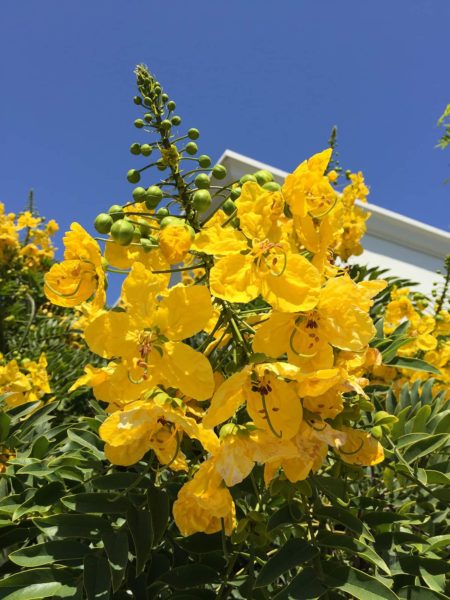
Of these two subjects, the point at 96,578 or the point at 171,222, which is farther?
the point at 171,222

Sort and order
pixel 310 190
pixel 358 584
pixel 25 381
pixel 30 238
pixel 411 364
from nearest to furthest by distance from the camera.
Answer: pixel 358 584 → pixel 310 190 → pixel 411 364 → pixel 25 381 → pixel 30 238

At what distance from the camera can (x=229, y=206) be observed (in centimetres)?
125

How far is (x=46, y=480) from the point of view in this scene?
1.28 metres

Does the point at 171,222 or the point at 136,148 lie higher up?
the point at 136,148

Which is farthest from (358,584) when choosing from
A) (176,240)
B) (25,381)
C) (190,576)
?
(25,381)

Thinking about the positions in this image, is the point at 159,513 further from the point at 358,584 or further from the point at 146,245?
the point at 146,245

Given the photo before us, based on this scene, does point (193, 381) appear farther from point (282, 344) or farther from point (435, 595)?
point (435, 595)

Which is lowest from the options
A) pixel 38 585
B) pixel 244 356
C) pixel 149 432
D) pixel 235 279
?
pixel 38 585

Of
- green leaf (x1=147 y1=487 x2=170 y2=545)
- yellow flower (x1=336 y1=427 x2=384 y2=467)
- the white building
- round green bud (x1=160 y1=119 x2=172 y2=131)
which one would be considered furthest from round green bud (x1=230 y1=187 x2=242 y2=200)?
the white building

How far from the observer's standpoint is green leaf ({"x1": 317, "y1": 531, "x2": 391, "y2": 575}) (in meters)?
0.94

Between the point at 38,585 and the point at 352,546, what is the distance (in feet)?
2.00

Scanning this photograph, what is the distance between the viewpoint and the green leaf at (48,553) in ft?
3.23

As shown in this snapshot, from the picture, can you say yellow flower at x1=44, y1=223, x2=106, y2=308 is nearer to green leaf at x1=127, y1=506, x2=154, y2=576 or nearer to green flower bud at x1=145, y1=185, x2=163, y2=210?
green flower bud at x1=145, y1=185, x2=163, y2=210

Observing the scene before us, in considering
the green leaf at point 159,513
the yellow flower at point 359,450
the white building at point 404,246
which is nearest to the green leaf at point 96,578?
the green leaf at point 159,513
